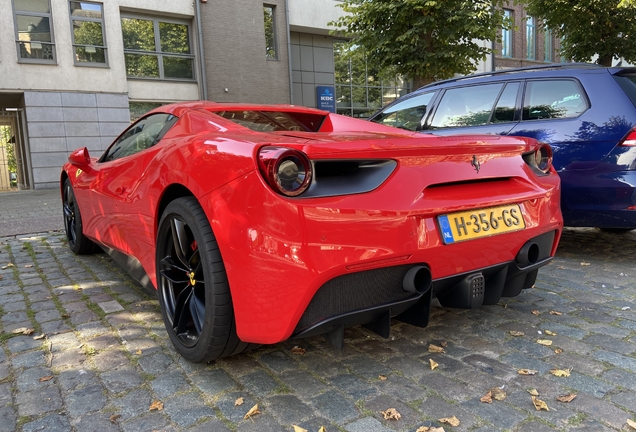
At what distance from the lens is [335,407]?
6.65 feet

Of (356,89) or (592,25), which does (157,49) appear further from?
(592,25)

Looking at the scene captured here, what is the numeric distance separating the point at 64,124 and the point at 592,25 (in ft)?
50.0

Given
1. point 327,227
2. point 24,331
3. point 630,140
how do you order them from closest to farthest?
1. point 327,227
2. point 24,331
3. point 630,140

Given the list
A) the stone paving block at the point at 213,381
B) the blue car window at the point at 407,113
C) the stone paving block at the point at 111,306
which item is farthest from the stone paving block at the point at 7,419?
the blue car window at the point at 407,113

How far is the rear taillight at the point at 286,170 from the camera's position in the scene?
1802 millimetres

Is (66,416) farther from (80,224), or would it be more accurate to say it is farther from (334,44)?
(334,44)

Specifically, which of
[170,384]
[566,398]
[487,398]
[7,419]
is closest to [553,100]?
[566,398]

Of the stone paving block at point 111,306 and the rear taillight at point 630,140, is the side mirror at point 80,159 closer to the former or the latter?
the stone paving block at point 111,306

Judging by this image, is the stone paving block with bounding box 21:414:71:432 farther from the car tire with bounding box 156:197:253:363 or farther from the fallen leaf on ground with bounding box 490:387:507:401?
the fallen leaf on ground with bounding box 490:387:507:401

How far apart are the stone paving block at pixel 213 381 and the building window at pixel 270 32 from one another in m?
16.7

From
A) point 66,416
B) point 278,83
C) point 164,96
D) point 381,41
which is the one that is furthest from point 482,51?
point 66,416

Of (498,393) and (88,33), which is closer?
(498,393)

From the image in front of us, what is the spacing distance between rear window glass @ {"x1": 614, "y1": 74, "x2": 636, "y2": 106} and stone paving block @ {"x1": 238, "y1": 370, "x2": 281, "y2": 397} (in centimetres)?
344

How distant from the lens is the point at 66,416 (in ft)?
6.53
